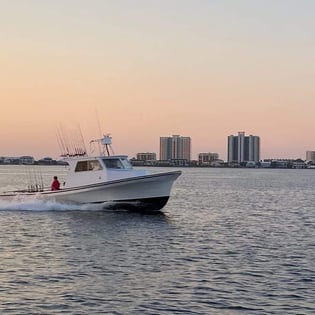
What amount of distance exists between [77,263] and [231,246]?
772 cm

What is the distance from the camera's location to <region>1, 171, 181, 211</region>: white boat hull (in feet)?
128

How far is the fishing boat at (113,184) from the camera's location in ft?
129

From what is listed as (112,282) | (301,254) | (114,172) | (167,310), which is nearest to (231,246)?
(301,254)

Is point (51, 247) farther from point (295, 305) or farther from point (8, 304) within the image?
point (295, 305)

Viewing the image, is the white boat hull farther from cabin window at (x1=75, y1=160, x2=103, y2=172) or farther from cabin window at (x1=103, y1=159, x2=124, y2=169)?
cabin window at (x1=103, y1=159, x2=124, y2=169)

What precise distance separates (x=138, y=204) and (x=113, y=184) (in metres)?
2.11

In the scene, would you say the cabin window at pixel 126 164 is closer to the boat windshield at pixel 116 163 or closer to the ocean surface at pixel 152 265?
the boat windshield at pixel 116 163

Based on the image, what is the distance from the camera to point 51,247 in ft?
86.7

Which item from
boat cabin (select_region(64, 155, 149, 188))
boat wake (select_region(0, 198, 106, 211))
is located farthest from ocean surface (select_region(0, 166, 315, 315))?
boat cabin (select_region(64, 155, 149, 188))

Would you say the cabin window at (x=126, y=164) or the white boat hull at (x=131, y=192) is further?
the cabin window at (x=126, y=164)

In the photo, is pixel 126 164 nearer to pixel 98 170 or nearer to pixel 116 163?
pixel 116 163

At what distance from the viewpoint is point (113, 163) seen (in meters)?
40.7

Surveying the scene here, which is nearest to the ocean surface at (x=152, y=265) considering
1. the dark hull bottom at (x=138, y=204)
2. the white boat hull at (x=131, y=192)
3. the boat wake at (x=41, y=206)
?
the dark hull bottom at (x=138, y=204)

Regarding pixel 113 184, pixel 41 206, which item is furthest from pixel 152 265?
pixel 41 206
